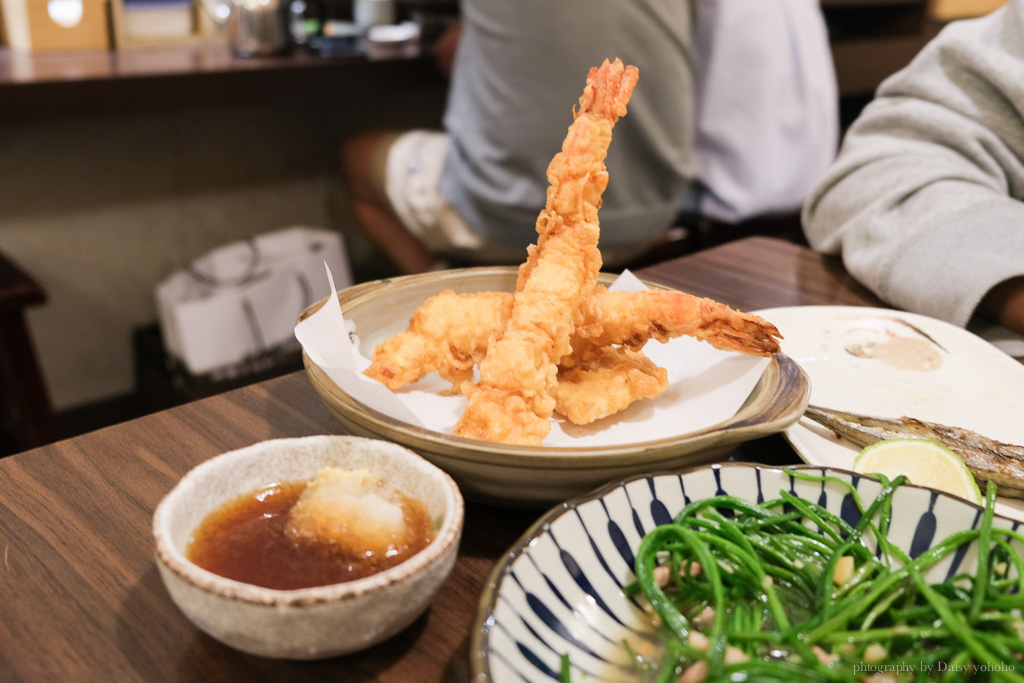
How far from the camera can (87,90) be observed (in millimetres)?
2430

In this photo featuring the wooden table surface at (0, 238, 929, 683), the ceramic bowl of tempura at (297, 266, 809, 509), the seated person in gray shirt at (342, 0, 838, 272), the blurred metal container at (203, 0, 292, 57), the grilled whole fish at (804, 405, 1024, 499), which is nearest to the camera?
the wooden table surface at (0, 238, 929, 683)

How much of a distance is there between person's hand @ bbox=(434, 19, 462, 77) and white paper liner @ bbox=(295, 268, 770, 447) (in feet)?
7.70

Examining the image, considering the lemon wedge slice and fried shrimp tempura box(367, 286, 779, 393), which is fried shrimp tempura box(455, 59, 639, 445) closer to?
fried shrimp tempura box(367, 286, 779, 393)

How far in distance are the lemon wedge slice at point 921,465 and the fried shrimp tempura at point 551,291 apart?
398mm

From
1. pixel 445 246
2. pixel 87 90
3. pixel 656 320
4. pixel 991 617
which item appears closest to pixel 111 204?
pixel 87 90

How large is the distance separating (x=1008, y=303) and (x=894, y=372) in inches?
14.9

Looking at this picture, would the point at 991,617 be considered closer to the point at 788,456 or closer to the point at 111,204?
the point at 788,456

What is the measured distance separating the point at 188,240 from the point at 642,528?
329 centimetres

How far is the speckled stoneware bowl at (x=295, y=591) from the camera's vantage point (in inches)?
23.8

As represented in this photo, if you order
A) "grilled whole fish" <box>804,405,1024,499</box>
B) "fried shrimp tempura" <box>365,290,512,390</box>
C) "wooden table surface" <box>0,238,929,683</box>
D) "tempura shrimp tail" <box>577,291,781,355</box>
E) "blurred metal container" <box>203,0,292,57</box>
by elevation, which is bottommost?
"wooden table surface" <box>0,238,929,683</box>

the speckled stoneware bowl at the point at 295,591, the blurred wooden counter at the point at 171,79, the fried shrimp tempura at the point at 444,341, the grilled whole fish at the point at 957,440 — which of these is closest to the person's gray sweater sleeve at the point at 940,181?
the grilled whole fish at the point at 957,440

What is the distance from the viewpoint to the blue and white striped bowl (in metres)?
0.64

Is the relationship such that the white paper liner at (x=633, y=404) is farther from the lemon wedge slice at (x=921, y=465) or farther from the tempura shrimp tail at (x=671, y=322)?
the lemon wedge slice at (x=921, y=465)

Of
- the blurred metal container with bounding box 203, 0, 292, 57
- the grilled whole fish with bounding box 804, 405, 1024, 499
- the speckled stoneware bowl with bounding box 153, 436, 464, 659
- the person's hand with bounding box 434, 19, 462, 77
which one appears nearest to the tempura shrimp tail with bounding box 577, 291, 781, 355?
the grilled whole fish with bounding box 804, 405, 1024, 499
